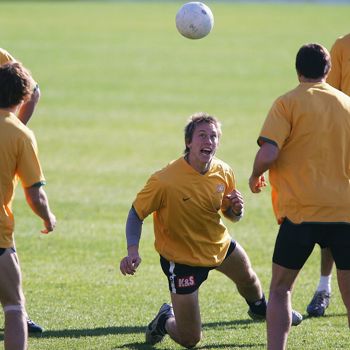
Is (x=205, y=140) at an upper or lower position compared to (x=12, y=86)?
lower

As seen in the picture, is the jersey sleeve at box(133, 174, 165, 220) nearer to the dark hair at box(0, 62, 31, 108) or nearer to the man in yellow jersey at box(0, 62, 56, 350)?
the man in yellow jersey at box(0, 62, 56, 350)

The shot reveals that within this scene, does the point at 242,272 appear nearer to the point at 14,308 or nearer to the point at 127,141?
the point at 14,308

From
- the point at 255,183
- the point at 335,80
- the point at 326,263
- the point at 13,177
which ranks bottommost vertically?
the point at 326,263

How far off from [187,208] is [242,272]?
941 millimetres

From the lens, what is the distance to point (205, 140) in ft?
25.2

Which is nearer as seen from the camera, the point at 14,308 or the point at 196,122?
the point at 14,308

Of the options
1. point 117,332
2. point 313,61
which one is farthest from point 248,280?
point 313,61

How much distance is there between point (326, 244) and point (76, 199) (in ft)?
24.5

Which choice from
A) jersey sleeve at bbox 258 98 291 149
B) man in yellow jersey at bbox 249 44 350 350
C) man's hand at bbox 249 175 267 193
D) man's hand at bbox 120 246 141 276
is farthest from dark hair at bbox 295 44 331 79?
man's hand at bbox 120 246 141 276

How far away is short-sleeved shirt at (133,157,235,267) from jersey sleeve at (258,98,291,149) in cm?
100

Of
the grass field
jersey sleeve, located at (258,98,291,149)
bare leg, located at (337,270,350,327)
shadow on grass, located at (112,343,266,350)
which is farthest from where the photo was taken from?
the grass field

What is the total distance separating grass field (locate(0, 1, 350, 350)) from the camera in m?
8.83

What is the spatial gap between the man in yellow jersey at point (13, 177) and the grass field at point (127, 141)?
1182mm

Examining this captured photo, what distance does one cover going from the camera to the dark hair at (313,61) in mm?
7055
